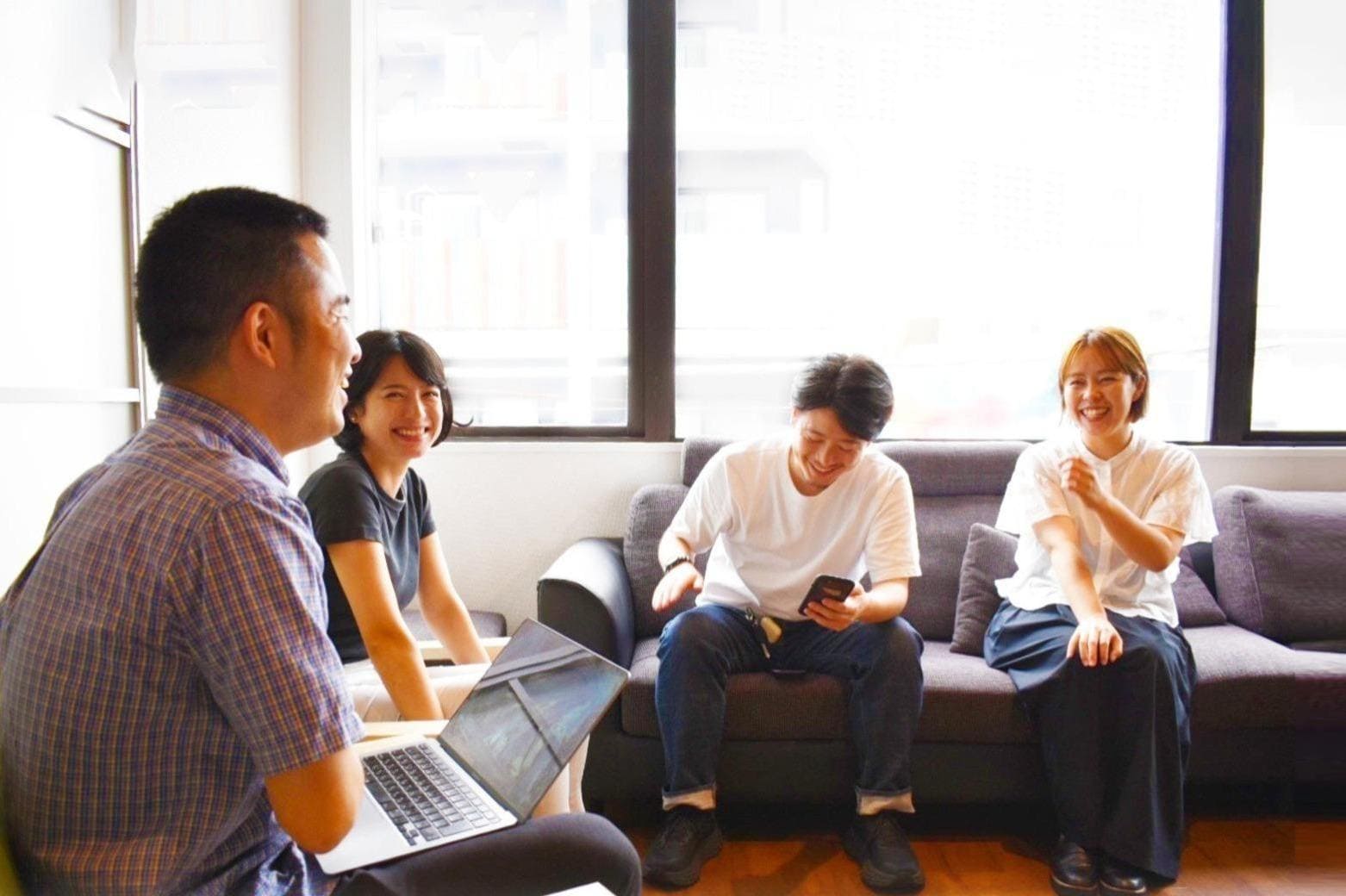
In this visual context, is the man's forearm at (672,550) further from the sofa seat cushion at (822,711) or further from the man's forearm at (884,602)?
the man's forearm at (884,602)

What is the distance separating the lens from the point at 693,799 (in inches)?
81.4

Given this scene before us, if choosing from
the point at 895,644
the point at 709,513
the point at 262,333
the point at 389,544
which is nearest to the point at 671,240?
the point at 709,513

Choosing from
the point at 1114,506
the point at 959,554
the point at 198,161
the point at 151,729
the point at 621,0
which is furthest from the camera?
the point at 621,0

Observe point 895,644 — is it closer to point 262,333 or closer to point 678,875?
point 678,875

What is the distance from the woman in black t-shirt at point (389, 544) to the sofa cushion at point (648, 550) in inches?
33.8

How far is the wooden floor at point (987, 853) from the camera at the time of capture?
2.02 m

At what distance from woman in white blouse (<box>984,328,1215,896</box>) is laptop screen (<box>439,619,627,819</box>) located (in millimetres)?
1268

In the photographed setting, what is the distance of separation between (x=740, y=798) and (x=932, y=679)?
0.52 m

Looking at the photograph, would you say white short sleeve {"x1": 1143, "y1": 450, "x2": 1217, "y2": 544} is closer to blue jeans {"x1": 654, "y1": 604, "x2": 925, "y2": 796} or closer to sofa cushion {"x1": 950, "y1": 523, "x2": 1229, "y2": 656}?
sofa cushion {"x1": 950, "y1": 523, "x2": 1229, "y2": 656}

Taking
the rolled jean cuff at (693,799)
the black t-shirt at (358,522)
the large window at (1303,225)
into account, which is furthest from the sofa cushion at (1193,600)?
the black t-shirt at (358,522)

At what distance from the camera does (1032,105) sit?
310cm

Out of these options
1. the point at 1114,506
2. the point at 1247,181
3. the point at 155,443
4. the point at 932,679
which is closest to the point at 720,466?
the point at 932,679

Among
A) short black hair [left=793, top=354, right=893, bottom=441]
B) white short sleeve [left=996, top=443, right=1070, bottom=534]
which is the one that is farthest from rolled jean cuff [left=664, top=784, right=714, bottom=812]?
white short sleeve [left=996, top=443, right=1070, bottom=534]

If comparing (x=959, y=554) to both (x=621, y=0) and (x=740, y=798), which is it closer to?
(x=740, y=798)
